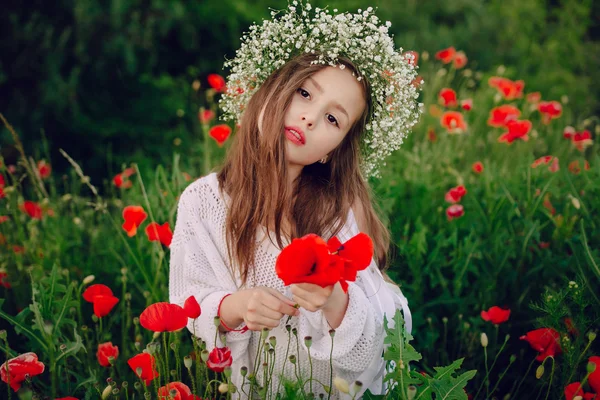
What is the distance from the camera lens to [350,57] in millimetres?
1675

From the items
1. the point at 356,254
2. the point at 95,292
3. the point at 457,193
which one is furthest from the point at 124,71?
the point at 356,254

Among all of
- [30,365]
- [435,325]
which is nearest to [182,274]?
[30,365]

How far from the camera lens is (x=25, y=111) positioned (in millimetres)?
4031

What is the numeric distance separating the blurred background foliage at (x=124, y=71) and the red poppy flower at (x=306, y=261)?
2.42m

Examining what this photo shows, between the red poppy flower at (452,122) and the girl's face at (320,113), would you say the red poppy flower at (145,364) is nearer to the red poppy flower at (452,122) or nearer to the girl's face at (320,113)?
the girl's face at (320,113)

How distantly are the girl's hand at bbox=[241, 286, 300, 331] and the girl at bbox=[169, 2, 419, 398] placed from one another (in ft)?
0.35

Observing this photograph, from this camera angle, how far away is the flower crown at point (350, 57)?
5.49 feet

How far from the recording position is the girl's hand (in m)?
1.35

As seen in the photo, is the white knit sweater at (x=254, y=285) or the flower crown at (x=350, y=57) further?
the flower crown at (x=350, y=57)

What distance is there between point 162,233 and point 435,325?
1.06 meters

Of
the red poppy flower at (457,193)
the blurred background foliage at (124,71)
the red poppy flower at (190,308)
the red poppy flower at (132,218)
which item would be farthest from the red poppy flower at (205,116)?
the red poppy flower at (190,308)

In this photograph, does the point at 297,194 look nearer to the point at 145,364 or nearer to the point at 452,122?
the point at 145,364

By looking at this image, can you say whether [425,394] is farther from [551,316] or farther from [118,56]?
[118,56]

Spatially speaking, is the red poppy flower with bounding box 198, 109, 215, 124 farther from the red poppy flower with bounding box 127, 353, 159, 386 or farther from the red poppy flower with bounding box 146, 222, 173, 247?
the red poppy flower with bounding box 127, 353, 159, 386
